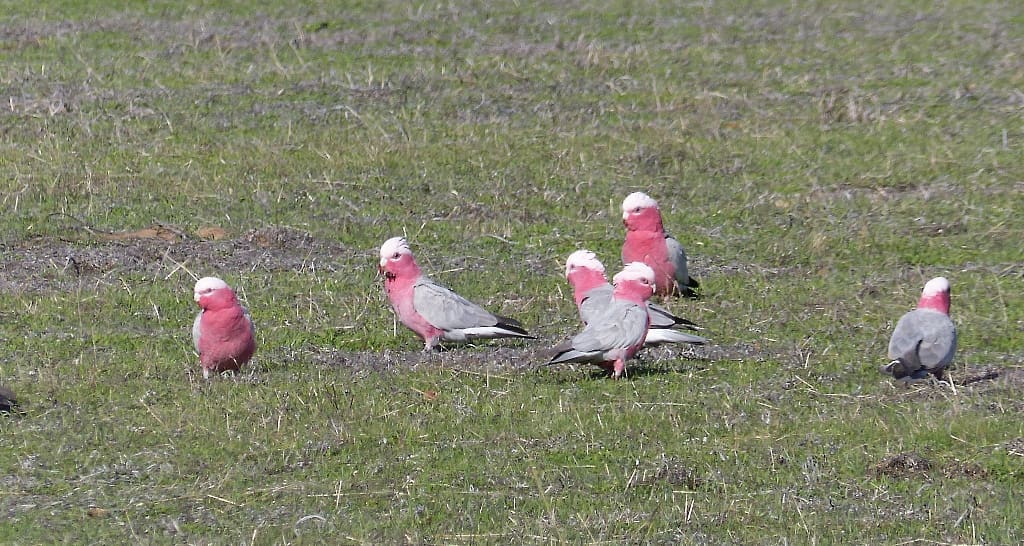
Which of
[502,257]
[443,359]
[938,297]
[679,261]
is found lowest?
[502,257]

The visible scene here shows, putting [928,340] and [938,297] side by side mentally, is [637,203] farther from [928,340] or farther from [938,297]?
[928,340]

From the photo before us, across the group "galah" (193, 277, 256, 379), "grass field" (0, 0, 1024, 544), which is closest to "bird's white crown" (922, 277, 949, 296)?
"grass field" (0, 0, 1024, 544)

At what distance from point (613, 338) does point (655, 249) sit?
223 cm

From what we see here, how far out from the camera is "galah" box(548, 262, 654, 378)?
29.1ft

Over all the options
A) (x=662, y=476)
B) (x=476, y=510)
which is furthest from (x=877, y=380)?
(x=476, y=510)

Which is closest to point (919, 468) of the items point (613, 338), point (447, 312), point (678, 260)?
point (613, 338)

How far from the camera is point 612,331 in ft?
29.2

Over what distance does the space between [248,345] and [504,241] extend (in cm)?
384

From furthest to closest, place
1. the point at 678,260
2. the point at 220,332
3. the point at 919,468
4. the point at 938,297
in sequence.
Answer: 1. the point at 678,260
2. the point at 938,297
3. the point at 220,332
4. the point at 919,468

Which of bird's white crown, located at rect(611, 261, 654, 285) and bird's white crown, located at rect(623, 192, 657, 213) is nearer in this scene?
bird's white crown, located at rect(611, 261, 654, 285)

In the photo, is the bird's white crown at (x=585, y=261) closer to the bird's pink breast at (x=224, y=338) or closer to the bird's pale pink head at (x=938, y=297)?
the bird's pale pink head at (x=938, y=297)

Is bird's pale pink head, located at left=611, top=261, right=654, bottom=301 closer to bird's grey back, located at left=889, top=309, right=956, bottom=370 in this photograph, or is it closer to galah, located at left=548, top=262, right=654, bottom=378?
galah, located at left=548, top=262, right=654, bottom=378

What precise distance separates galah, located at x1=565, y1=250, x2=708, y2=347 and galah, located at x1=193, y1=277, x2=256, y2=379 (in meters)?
2.09

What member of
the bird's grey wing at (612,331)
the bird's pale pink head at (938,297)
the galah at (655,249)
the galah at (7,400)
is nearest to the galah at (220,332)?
the galah at (7,400)
